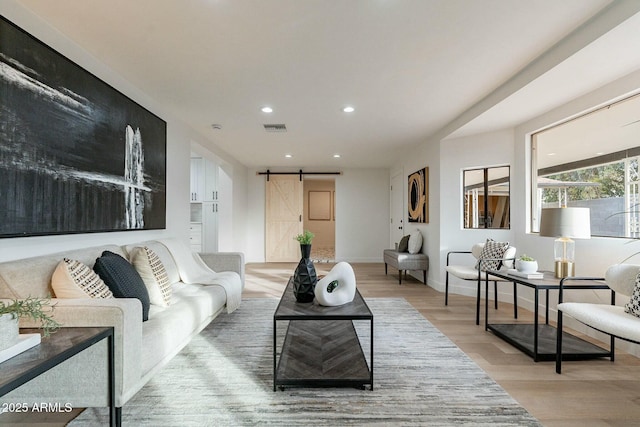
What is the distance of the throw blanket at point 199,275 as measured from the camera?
3.46m

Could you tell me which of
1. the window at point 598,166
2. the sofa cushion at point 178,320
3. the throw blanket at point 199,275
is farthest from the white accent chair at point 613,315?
the throw blanket at point 199,275

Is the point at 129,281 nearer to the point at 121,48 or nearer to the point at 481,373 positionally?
the point at 121,48

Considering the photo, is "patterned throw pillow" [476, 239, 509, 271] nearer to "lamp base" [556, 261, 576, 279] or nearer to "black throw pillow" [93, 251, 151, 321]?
"lamp base" [556, 261, 576, 279]

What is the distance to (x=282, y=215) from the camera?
27.6ft

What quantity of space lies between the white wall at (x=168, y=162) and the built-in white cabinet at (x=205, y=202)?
86.9 inches

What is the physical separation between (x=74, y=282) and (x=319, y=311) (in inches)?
57.8

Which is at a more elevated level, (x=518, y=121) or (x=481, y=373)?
(x=518, y=121)

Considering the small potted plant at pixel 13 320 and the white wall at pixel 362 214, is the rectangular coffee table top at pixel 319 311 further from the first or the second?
the white wall at pixel 362 214

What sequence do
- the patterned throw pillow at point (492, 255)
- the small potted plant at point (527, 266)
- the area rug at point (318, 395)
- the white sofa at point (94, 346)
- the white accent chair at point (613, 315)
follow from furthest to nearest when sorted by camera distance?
the patterned throw pillow at point (492, 255)
the small potted plant at point (527, 266)
the white accent chair at point (613, 315)
the area rug at point (318, 395)
the white sofa at point (94, 346)

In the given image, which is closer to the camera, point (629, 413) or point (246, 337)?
point (629, 413)

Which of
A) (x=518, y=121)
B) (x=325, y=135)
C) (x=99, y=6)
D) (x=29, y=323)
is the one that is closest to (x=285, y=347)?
(x=29, y=323)

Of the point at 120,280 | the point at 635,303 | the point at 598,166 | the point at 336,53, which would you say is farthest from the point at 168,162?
the point at 598,166

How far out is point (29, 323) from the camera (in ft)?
5.57

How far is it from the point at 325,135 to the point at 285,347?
342 cm
